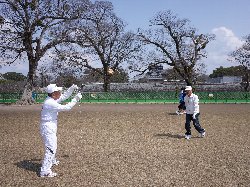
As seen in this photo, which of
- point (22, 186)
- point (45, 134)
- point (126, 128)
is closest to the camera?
point (22, 186)

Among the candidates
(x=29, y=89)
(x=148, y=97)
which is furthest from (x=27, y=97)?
(x=148, y=97)

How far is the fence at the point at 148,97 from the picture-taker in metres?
34.7

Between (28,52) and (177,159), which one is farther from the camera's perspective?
(28,52)

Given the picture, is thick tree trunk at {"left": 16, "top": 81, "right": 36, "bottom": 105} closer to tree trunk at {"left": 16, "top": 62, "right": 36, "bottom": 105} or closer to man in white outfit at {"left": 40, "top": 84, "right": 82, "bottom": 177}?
tree trunk at {"left": 16, "top": 62, "right": 36, "bottom": 105}

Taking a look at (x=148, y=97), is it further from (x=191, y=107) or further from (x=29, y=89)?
(x=191, y=107)

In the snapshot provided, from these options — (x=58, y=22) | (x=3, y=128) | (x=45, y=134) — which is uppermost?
(x=58, y=22)

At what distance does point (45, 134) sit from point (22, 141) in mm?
4659

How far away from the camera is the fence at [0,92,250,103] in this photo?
114 ft

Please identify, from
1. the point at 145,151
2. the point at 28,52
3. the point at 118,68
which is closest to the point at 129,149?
the point at 145,151

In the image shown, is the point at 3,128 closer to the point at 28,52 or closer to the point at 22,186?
the point at 22,186

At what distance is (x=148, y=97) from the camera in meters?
35.5

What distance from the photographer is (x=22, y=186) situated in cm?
629

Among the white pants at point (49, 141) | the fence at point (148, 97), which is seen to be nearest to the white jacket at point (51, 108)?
the white pants at point (49, 141)

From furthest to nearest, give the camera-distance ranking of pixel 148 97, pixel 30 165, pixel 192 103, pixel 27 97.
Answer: pixel 148 97, pixel 27 97, pixel 192 103, pixel 30 165
